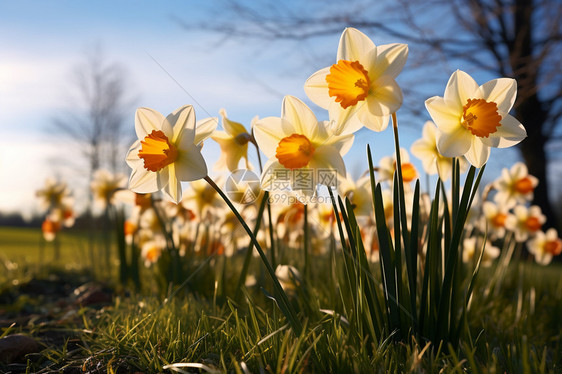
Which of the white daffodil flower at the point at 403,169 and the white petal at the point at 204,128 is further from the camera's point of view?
the white daffodil flower at the point at 403,169

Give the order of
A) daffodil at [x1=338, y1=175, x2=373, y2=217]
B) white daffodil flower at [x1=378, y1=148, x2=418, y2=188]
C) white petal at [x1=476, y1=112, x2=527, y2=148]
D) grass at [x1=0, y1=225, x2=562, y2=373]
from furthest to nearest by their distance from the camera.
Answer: white daffodil flower at [x1=378, y1=148, x2=418, y2=188] < daffodil at [x1=338, y1=175, x2=373, y2=217] < white petal at [x1=476, y1=112, x2=527, y2=148] < grass at [x1=0, y1=225, x2=562, y2=373]

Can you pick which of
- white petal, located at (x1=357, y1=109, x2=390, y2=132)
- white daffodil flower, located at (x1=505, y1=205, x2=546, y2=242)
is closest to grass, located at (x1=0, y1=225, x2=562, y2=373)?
white petal, located at (x1=357, y1=109, x2=390, y2=132)

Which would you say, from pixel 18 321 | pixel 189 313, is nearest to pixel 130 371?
pixel 189 313

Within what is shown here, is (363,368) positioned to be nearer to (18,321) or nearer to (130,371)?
(130,371)

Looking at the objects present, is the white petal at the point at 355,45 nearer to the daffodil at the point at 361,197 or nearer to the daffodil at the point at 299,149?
the daffodil at the point at 299,149

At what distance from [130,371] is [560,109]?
33.4 feet

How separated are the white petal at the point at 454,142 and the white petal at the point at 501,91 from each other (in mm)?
177

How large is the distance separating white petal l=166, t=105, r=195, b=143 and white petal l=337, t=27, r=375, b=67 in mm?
585

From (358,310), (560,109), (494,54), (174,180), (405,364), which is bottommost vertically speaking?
(405,364)

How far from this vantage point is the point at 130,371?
5.23 feet

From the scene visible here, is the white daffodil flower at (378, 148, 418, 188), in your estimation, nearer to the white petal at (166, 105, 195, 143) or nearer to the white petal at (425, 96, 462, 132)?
the white petal at (425, 96, 462, 132)

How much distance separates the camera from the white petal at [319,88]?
5.42 ft

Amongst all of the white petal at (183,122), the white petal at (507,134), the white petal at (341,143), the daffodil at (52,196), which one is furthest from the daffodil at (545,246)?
the daffodil at (52,196)

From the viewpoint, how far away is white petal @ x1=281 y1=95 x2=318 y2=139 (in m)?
1.67
